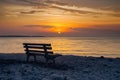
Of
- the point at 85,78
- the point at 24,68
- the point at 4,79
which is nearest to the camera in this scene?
the point at 4,79

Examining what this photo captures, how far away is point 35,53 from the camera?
15.8m

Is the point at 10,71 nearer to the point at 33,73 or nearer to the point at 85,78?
the point at 33,73

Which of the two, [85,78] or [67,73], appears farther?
[67,73]

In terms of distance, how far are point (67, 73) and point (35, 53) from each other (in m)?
3.38

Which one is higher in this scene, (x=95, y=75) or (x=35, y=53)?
(x=35, y=53)

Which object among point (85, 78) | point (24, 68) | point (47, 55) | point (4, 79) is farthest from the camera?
point (47, 55)

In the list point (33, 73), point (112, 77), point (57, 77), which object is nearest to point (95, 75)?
point (112, 77)

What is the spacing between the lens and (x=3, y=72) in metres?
12.3

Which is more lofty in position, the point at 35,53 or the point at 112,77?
the point at 35,53

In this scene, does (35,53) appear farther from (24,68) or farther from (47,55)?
(24,68)

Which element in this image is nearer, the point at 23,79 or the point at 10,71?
the point at 23,79

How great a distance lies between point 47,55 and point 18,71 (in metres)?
3.06

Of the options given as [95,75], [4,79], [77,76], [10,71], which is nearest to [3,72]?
[10,71]

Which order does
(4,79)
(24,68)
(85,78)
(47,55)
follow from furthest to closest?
(47,55)
(24,68)
(85,78)
(4,79)
